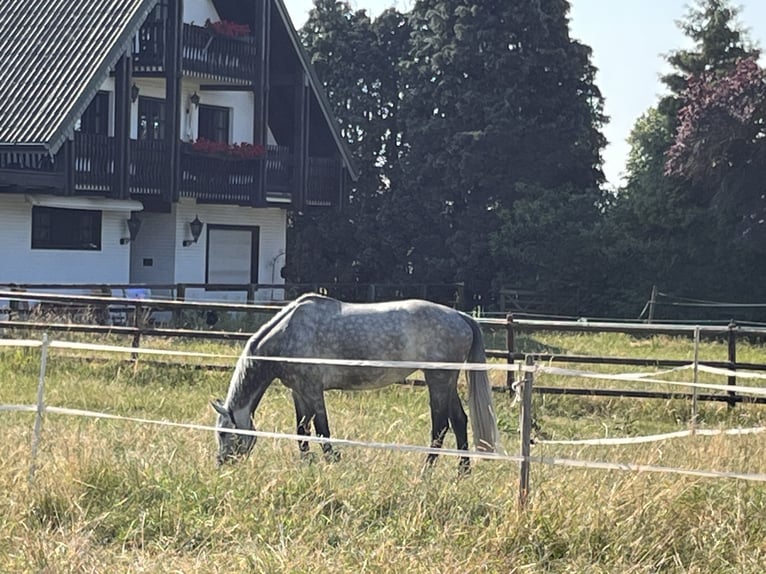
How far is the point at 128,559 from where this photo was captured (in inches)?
283

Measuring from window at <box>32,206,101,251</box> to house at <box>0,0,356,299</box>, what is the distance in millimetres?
27

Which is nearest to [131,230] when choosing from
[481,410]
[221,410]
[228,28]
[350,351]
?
[228,28]

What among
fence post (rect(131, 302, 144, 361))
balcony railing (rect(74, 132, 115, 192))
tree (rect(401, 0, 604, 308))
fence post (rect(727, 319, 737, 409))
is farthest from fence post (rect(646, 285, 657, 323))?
fence post (rect(131, 302, 144, 361))

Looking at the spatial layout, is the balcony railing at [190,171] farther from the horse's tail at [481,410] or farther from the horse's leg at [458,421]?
the horse's tail at [481,410]

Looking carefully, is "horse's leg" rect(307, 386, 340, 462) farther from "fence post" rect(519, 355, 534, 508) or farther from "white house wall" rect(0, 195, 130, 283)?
"white house wall" rect(0, 195, 130, 283)

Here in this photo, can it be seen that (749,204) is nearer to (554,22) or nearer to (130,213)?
(554,22)

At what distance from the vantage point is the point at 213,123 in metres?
32.8

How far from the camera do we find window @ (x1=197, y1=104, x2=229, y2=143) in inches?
1284

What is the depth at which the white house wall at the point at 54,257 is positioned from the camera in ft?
90.7

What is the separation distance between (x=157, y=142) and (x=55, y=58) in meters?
2.83

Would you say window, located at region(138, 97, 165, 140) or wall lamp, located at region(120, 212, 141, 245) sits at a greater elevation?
window, located at region(138, 97, 165, 140)

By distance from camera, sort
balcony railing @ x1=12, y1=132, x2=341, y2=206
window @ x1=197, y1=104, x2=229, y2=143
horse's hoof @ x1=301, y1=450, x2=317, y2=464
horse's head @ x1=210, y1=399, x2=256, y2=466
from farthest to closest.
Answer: window @ x1=197, y1=104, x2=229, y2=143 < balcony railing @ x1=12, y1=132, x2=341, y2=206 < horse's head @ x1=210, y1=399, x2=256, y2=466 < horse's hoof @ x1=301, y1=450, x2=317, y2=464

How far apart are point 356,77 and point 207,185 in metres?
12.8

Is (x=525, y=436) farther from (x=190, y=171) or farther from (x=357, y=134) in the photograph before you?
(x=357, y=134)
